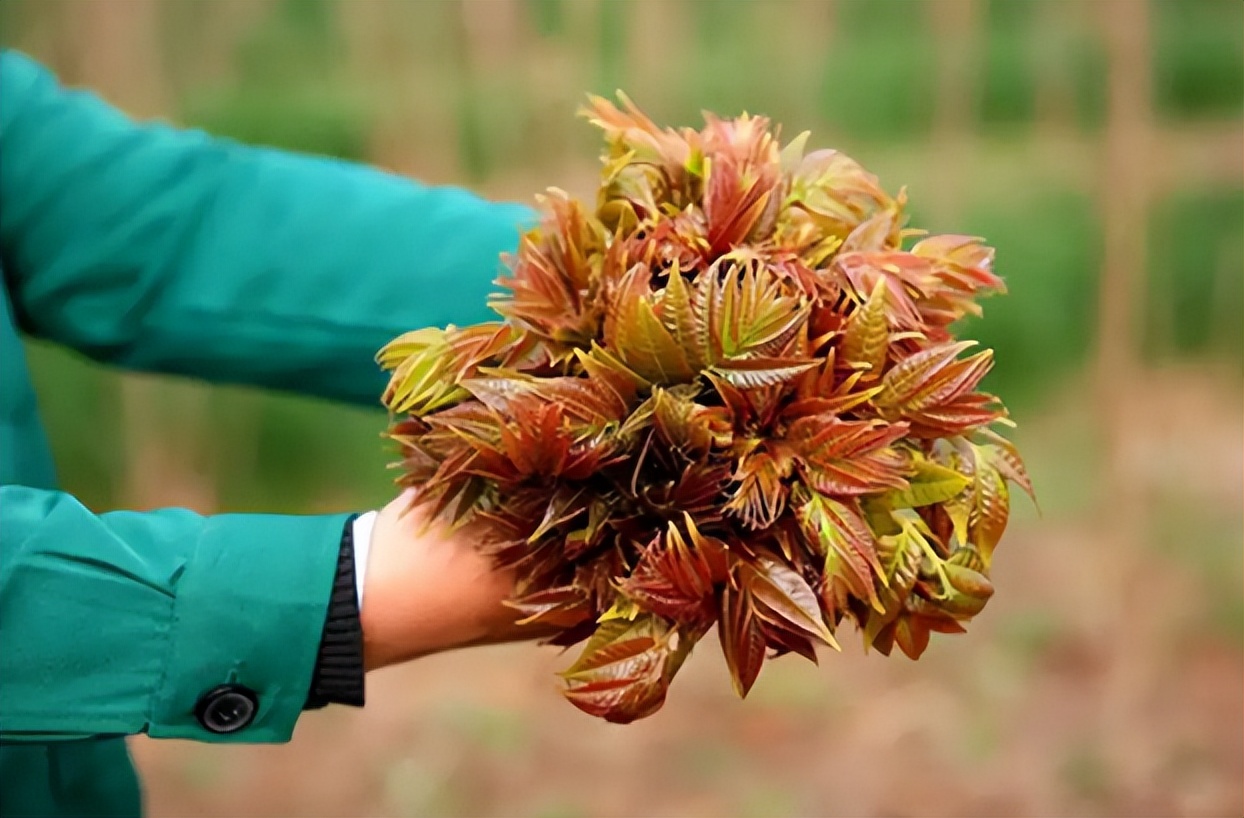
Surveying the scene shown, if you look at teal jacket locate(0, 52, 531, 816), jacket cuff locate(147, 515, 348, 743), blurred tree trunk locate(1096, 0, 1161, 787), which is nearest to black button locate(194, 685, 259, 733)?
jacket cuff locate(147, 515, 348, 743)

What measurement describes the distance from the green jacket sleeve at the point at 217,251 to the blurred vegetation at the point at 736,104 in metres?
0.11

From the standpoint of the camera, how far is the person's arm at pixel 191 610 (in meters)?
0.36

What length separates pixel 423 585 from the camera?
0.38 meters

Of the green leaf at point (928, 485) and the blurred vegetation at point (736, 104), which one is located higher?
the blurred vegetation at point (736, 104)

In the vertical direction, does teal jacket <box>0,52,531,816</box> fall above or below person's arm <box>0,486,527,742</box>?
above

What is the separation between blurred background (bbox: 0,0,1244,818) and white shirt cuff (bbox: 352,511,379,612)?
23cm

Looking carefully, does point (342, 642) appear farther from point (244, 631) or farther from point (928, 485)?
point (928, 485)

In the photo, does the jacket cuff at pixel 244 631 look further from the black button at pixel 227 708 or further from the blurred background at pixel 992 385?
the blurred background at pixel 992 385

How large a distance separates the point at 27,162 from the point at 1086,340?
1.93ft

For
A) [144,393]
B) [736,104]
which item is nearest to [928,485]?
[736,104]

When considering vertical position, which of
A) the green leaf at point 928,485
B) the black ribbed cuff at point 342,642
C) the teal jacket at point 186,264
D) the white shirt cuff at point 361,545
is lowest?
the black ribbed cuff at point 342,642

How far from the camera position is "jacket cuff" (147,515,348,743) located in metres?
0.37

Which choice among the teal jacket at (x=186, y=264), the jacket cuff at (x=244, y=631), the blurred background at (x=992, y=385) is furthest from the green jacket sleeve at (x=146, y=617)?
the blurred background at (x=992, y=385)

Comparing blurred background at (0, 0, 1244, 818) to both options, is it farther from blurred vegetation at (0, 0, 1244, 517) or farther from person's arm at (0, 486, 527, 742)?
person's arm at (0, 486, 527, 742)
